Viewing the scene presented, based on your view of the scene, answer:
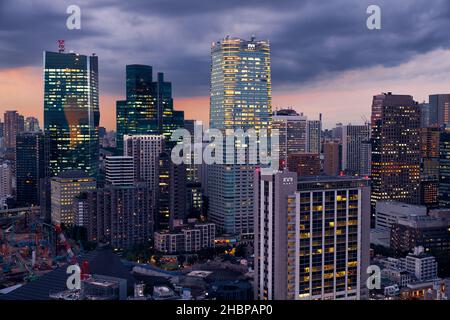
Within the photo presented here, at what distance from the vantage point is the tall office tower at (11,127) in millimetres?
44438

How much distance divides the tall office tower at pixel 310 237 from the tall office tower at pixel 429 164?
20.1m

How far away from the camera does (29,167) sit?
115 feet

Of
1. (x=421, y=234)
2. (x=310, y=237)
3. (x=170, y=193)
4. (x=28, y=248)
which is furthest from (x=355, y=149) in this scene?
(x=310, y=237)

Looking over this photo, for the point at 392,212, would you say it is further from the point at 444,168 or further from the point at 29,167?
the point at 29,167

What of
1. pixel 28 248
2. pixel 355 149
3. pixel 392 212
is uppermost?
pixel 355 149

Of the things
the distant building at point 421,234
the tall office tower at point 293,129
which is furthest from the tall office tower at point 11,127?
the distant building at point 421,234

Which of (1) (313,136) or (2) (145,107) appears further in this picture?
(1) (313,136)

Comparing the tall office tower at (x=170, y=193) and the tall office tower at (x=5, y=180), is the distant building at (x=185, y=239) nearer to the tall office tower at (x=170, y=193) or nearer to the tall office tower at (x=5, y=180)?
the tall office tower at (x=170, y=193)

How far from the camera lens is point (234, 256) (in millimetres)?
19438

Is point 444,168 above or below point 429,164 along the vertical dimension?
below

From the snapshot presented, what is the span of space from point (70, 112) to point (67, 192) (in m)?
12.6

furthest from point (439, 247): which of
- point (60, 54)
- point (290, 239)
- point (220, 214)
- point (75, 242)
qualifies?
point (60, 54)

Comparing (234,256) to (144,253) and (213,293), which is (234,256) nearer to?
(144,253)

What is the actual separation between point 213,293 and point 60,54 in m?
30.0
